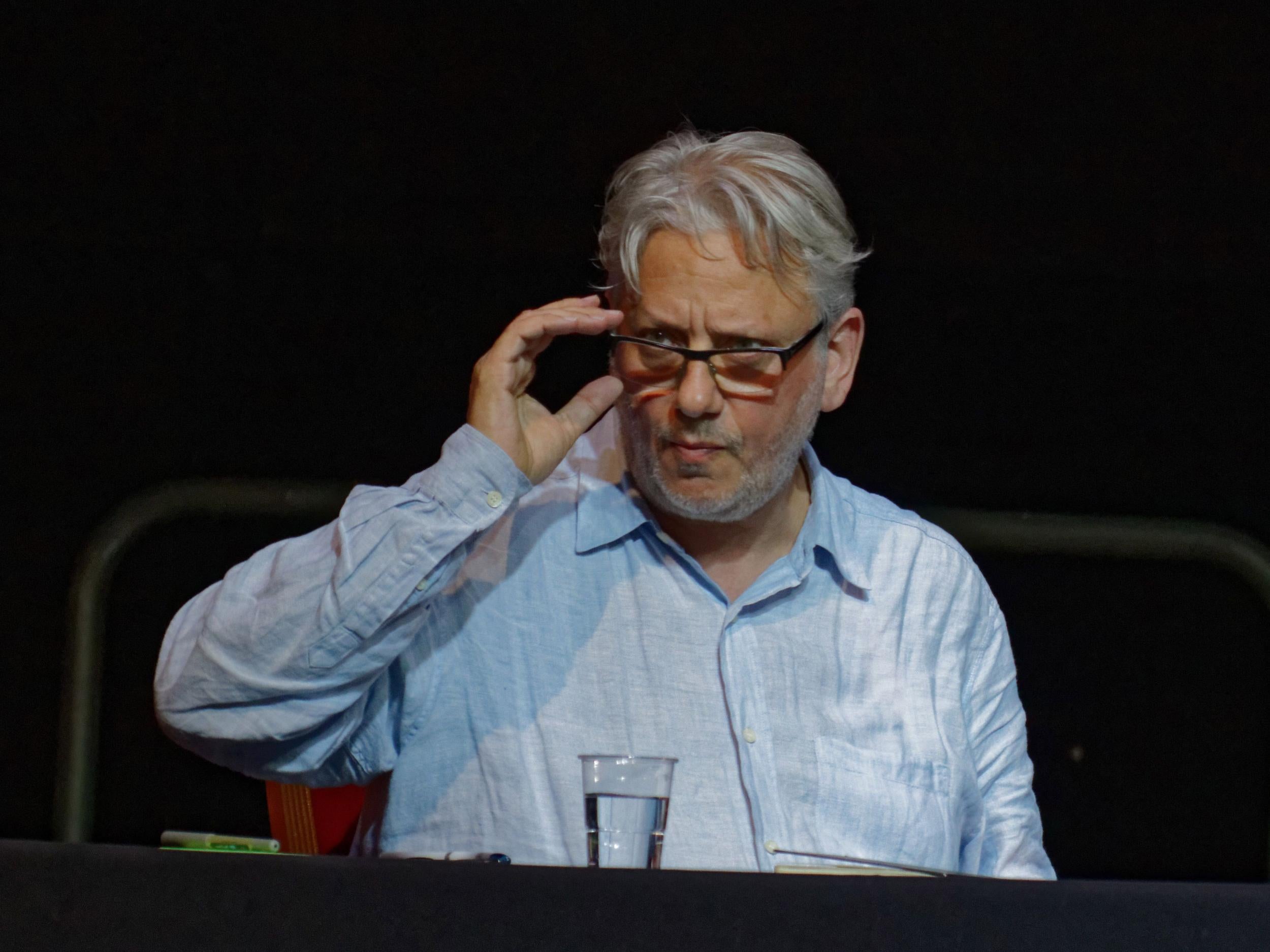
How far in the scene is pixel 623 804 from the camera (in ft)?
3.73

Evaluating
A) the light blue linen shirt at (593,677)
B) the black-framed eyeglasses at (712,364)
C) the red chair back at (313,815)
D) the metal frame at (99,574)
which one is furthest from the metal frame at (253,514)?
the black-framed eyeglasses at (712,364)

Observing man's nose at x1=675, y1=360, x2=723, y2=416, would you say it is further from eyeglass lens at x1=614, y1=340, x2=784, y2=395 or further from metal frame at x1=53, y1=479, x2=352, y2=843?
metal frame at x1=53, y1=479, x2=352, y2=843

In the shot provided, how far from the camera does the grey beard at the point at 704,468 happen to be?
169 centimetres

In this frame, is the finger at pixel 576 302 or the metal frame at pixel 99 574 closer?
the finger at pixel 576 302

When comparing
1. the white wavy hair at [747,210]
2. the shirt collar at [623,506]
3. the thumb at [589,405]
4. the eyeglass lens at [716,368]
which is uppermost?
the white wavy hair at [747,210]

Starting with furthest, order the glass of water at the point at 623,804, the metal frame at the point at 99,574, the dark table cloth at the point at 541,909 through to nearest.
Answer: the metal frame at the point at 99,574
the glass of water at the point at 623,804
the dark table cloth at the point at 541,909

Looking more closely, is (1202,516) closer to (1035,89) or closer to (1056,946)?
(1035,89)

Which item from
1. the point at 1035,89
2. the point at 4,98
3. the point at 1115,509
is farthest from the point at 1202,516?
the point at 4,98

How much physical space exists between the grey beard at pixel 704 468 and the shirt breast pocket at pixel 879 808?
305 millimetres

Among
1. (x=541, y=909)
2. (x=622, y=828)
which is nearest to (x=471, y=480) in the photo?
(x=622, y=828)

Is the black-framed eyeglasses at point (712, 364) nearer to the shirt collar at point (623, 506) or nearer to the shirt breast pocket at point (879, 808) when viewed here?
the shirt collar at point (623, 506)

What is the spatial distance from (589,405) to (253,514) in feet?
2.70

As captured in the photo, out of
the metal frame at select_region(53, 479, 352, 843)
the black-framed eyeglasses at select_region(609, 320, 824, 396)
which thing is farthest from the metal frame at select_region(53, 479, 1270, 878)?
the black-framed eyeglasses at select_region(609, 320, 824, 396)

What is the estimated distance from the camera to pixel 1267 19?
7.20 ft
